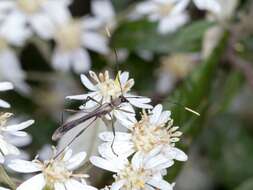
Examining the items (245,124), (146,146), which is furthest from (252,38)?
(146,146)

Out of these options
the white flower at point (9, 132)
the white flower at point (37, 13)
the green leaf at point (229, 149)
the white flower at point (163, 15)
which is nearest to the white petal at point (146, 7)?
the white flower at point (163, 15)

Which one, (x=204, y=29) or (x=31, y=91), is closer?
(x=204, y=29)

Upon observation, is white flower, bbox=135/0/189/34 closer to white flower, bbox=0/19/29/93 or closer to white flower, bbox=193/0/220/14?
white flower, bbox=193/0/220/14

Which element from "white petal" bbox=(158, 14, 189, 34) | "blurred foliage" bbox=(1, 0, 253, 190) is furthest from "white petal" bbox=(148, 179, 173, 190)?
"white petal" bbox=(158, 14, 189, 34)

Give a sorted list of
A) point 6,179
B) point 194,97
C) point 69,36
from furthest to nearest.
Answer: point 69,36, point 194,97, point 6,179

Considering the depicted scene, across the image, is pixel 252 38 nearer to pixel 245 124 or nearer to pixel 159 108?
pixel 245 124

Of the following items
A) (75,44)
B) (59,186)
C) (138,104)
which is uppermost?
(75,44)

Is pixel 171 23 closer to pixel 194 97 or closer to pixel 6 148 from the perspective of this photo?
pixel 194 97

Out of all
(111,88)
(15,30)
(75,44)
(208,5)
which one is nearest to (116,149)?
(111,88)
